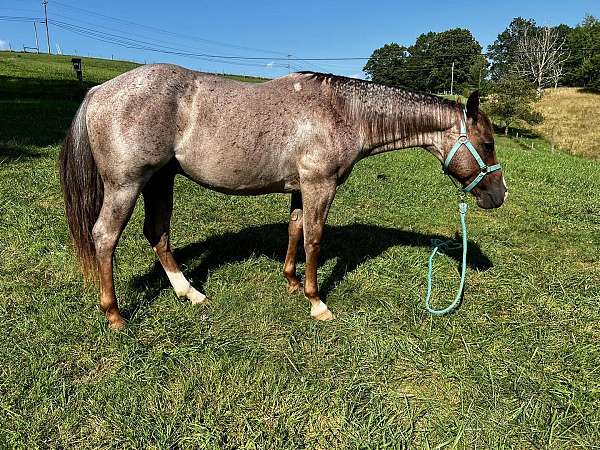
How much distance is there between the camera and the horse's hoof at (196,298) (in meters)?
4.01

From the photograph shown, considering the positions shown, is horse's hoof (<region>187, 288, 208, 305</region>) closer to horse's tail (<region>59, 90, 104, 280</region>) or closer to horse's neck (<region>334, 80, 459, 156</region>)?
horse's tail (<region>59, 90, 104, 280</region>)

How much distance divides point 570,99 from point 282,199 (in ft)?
170

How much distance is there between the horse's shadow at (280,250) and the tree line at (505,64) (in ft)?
6.77

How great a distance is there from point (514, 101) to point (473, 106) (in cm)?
3236

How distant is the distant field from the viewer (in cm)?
2781

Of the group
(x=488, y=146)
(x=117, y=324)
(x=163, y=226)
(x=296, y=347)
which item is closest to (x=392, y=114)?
(x=488, y=146)

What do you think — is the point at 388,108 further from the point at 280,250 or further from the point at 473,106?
the point at 280,250

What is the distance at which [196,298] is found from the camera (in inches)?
158

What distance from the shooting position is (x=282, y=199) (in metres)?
7.90

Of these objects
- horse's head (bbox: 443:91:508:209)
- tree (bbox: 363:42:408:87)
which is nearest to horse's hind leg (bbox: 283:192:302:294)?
horse's head (bbox: 443:91:508:209)

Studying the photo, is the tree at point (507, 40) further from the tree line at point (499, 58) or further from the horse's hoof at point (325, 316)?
the horse's hoof at point (325, 316)

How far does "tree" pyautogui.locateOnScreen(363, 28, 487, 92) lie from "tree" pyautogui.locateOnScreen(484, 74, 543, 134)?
1963 inches

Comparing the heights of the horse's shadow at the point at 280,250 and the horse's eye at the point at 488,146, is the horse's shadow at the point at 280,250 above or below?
below

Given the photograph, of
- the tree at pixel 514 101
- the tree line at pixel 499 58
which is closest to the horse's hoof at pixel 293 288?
the tree at pixel 514 101
